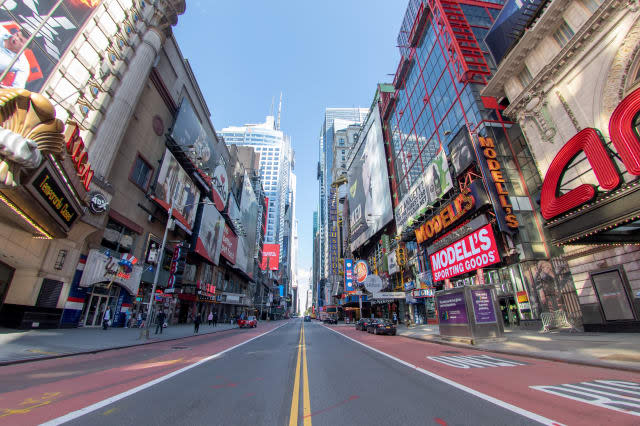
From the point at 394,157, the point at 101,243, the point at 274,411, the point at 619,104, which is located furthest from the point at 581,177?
the point at 101,243

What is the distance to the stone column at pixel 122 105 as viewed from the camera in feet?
77.3

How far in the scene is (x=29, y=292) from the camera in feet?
58.4

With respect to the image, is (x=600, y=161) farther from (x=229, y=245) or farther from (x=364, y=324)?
(x=229, y=245)

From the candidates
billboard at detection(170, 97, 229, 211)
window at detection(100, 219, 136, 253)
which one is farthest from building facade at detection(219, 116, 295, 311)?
window at detection(100, 219, 136, 253)

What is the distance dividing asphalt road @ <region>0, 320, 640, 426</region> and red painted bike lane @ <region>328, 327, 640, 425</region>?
21 millimetres

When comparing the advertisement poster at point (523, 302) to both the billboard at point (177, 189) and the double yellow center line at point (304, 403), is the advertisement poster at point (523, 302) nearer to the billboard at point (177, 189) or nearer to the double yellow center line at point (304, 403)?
the double yellow center line at point (304, 403)

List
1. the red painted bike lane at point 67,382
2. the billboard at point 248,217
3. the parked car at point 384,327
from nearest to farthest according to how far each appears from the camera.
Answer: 1. the red painted bike lane at point 67,382
2. the parked car at point 384,327
3. the billboard at point 248,217

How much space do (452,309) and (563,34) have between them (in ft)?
70.0

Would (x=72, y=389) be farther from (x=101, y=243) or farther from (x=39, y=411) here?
(x=101, y=243)

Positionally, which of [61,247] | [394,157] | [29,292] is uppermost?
[394,157]

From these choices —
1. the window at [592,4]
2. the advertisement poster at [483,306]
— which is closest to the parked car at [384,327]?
the advertisement poster at [483,306]

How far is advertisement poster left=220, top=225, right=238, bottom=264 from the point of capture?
5263 centimetres

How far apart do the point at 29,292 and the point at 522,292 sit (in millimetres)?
36071

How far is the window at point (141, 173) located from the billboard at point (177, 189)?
152cm
